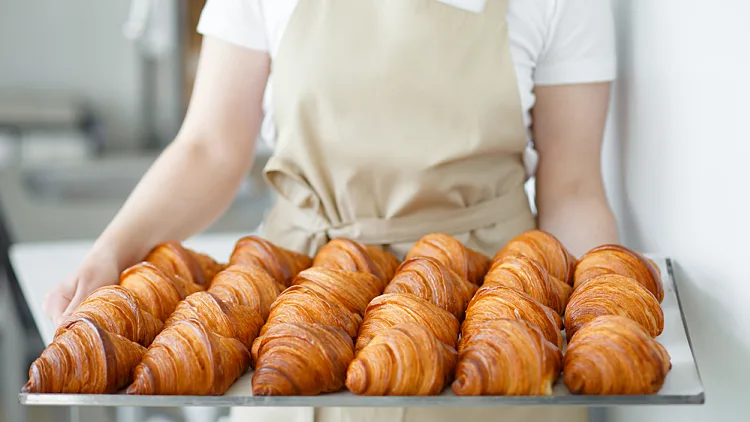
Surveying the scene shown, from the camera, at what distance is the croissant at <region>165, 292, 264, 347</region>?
2.57ft

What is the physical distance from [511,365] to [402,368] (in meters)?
0.09

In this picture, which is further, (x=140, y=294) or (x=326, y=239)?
(x=326, y=239)

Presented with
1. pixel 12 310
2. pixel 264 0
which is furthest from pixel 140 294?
pixel 12 310

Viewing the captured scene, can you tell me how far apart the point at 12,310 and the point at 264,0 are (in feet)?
4.23

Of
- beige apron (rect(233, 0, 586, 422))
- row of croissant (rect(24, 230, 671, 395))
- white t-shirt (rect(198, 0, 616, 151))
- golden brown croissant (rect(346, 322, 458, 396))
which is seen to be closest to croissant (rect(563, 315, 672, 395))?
row of croissant (rect(24, 230, 671, 395))

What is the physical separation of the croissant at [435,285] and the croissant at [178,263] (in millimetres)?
→ 226

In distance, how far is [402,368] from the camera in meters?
0.69

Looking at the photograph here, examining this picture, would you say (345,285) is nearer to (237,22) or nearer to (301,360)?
(301,360)

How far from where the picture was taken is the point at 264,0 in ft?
A: 3.70

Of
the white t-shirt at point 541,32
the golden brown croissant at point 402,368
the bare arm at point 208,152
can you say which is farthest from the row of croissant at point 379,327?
the white t-shirt at point 541,32

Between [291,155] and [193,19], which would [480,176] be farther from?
[193,19]

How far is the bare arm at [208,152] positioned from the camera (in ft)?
3.59

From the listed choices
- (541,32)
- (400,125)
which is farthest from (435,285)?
(541,32)

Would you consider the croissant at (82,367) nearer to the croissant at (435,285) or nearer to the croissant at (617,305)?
the croissant at (435,285)
